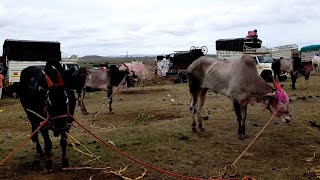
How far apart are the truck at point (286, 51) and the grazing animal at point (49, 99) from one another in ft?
119

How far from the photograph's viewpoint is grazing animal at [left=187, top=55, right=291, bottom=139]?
33.7 ft

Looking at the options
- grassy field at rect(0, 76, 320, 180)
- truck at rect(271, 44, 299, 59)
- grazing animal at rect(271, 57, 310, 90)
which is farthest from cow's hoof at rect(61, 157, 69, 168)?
truck at rect(271, 44, 299, 59)

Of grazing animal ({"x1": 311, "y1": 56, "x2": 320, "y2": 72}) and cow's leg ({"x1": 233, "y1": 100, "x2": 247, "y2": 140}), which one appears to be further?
grazing animal ({"x1": 311, "y1": 56, "x2": 320, "y2": 72})

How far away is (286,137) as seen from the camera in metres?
11.1

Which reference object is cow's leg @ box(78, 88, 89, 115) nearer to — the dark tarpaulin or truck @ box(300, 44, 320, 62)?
the dark tarpaulin

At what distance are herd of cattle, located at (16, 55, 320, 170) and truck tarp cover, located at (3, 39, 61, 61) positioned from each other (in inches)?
670

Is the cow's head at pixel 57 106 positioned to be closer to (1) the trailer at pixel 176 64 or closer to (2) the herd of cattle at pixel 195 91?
(2) the herd of cattle at pixel 195 91

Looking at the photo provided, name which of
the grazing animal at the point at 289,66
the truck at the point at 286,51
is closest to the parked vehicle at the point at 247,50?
the grazing animal at the point at 289,66

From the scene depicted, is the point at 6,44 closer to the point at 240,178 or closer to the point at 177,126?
the point at 177,126

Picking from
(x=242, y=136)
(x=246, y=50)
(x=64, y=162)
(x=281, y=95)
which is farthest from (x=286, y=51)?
(x=64, y=162)

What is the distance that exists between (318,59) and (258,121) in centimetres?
2983

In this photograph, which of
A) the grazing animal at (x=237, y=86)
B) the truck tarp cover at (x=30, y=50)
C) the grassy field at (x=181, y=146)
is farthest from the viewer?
the truck tarp cover at (x=30, y=50)

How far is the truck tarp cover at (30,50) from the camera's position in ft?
89.4

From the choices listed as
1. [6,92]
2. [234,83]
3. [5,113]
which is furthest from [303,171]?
[6,92]
